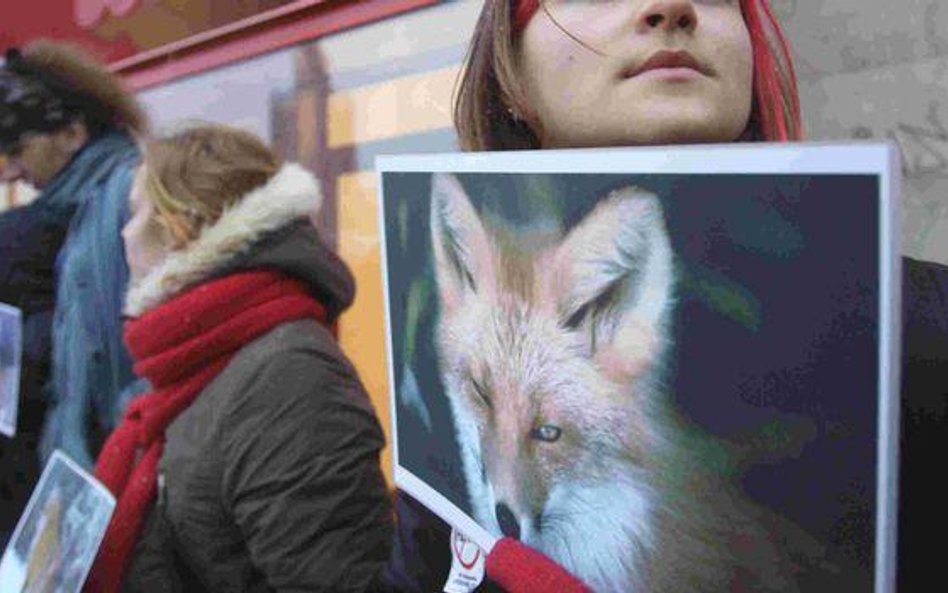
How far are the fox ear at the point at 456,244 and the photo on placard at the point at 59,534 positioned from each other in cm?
77

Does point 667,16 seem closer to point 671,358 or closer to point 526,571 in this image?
point 671,358

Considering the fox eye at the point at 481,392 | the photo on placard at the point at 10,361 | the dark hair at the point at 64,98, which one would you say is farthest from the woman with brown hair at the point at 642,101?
the dark hair at the point at 64,98

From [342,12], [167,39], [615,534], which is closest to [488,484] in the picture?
[615,534]

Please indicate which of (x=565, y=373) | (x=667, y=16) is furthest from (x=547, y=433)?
(x=667, y=16)

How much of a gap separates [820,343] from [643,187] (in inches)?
5.7

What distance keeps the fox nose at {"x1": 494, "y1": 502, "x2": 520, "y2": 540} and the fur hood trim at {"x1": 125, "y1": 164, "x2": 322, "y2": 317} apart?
0.90m

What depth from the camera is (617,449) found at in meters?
0.66

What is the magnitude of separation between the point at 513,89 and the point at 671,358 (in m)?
0.38

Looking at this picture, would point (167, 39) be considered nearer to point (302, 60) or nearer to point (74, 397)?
point (302, 60)

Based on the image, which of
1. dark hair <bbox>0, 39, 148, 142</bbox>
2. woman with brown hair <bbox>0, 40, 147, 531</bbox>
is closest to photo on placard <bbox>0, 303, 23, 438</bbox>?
woman with brown hair <bbox>0, 40, 147, 531</bbox>

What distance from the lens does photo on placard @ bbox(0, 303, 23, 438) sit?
216cm

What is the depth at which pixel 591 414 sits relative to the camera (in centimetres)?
67

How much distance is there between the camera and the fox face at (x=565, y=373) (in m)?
0.63

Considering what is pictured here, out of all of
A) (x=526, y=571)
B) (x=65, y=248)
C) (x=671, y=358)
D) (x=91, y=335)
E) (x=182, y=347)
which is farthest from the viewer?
(x=65, y=248)
